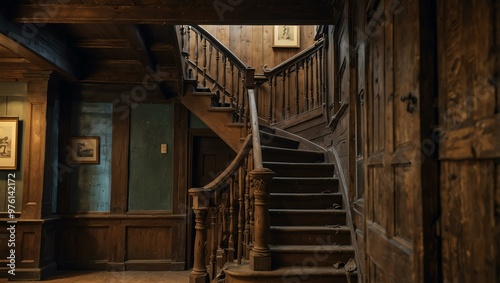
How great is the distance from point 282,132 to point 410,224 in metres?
3.52

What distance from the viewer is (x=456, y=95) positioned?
3.32ft

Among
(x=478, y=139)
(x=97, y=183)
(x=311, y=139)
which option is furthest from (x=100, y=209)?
(x=478, y=139)

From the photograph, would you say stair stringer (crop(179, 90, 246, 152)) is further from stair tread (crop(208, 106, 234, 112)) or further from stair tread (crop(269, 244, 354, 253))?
stair tread (crop(269, 244, 354, 253))

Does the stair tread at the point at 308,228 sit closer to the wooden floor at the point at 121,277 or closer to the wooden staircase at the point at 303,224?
the wooden staircase at the point at 303,224

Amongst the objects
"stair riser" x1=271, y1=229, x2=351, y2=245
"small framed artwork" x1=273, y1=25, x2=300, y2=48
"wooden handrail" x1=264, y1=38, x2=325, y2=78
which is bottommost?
"stair riser" x1=271, y1=229, x2=351, y2=245

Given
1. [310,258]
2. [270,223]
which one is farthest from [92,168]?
[310,258]

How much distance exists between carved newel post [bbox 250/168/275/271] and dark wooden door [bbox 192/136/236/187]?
2.59 m

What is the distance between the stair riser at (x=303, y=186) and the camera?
347cm

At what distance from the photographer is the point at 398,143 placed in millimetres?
1384

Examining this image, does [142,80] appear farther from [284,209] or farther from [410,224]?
[410,224]

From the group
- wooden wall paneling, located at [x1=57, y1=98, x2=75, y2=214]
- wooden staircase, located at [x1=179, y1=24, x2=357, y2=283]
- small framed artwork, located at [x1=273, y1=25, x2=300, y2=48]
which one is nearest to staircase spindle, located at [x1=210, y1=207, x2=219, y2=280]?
wooden staircase, located at [x1=179, y1=24, x2=357, y2=283]

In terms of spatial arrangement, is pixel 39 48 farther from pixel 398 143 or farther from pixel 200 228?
pixel 398 143

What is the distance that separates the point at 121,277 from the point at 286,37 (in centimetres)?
437

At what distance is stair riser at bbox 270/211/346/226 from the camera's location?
10.3 ft
